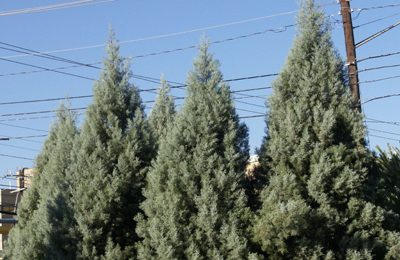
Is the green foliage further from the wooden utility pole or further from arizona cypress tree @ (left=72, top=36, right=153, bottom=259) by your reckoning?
the wooden utility pole

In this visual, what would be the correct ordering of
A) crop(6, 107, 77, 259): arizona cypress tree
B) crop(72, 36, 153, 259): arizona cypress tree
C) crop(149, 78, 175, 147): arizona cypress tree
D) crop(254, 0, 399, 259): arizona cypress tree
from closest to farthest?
crop(254, 0, 399, 259): arizona cypress tree → crop(72, 36, 153, 259): arizona cypress tree → crop(6, 107, 77, 259): arizona cypress tree → crop(149, 78, 175, 147): arizona cypress tree

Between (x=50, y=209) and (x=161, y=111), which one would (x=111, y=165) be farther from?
(x=161, y=111)

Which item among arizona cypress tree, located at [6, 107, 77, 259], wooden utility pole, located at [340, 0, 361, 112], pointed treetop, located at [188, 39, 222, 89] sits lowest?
arizona cypress tree, located at [6, 107, 77, 259]

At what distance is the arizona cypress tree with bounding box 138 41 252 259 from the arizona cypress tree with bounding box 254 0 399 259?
A: 37 centimetres

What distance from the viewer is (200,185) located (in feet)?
24.3

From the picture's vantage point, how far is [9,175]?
3416cm

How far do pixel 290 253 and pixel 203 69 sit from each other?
8.16ft

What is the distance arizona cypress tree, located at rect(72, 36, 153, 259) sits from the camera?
25.8ft

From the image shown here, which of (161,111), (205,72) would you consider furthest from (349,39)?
(205,72)

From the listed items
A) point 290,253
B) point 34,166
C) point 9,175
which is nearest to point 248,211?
point 290,253

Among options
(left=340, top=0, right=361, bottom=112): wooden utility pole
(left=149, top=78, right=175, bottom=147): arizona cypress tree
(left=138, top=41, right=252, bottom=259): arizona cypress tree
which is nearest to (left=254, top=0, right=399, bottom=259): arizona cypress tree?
(left=138, top=41, right=252, bottom=259): arizona cypress tree

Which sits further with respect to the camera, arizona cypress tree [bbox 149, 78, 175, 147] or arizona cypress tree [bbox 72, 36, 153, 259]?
arizona cypress tree [bbox 149, 78, 175, 147]

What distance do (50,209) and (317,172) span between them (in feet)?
11.9

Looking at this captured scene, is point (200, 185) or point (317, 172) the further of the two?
point (200, 185)
